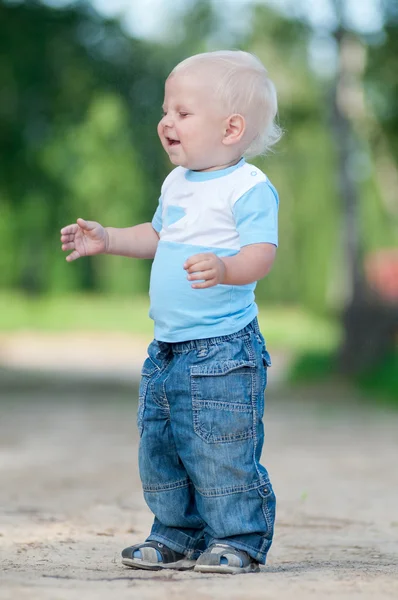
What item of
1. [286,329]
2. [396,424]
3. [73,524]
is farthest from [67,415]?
[286,329]

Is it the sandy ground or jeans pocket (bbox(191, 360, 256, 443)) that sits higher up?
jeans pocket (bbox(191, 360, 256, 443))

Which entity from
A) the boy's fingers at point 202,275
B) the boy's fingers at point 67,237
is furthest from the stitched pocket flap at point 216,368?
the boy's fingers at point 67,237

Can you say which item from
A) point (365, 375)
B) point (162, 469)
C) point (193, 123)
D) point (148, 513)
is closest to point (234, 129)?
point (193, 123)

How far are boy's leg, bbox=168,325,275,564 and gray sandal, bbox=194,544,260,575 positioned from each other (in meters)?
0.02

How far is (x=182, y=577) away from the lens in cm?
302

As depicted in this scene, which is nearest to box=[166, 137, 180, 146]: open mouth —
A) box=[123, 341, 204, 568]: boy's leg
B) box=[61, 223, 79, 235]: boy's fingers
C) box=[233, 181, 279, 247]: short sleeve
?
box=[233, 181, 279, 247]: short sleeve

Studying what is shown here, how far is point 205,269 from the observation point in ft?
9.54

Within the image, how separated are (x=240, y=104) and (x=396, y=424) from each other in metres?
6.51

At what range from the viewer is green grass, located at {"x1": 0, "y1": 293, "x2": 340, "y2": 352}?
24.2 m

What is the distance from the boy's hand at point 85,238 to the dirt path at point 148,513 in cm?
96

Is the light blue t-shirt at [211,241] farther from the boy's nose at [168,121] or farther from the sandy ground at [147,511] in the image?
the sandy ground at [147,511]

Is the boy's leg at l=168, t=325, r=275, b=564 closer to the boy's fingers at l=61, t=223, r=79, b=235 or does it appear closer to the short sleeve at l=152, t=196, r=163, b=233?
the short sleeve at l=152, t=196, r=163, b=233

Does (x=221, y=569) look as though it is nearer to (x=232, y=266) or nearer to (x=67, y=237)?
(x=232, y=266)

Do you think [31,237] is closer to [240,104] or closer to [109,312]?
[240,104]
